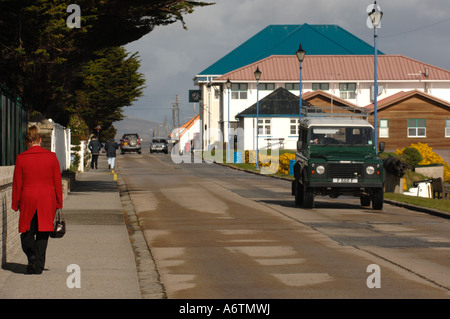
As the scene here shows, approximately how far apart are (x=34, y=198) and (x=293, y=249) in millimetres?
4812

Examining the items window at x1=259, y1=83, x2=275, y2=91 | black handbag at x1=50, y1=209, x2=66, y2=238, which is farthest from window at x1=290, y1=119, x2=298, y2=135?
black handbag at x1=50, y1=209, x2=66, y2=238

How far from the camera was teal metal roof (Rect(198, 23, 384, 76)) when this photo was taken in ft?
344

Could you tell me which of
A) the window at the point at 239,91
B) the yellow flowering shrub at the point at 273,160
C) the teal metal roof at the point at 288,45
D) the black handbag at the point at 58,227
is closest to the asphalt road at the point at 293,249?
the black handbag at the point at 58,227

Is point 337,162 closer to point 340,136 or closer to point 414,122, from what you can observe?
point 340,136

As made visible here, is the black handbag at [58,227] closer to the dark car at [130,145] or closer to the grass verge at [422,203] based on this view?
the grass verge at [422,203]

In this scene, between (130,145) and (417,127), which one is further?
(130,145)

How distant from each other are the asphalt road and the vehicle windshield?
5.96ft

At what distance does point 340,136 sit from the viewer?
22984 mm

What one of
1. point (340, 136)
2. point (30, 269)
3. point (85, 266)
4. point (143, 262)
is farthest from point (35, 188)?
point (340, 136)

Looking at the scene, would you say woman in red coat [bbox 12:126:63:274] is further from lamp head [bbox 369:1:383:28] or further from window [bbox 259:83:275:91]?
window [bbox 259:83:275:91]

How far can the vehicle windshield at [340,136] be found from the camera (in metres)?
22.9

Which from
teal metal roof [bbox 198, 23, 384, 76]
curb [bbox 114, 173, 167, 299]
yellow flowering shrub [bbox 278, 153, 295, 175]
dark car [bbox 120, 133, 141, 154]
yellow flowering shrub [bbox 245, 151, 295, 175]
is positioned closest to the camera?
curb [bbox 114, 173, 167, 299]

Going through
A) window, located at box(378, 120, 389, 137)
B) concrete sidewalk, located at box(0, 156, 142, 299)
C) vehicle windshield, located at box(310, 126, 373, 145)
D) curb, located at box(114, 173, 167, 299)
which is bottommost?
curb, located at box(114, 173, 167, 299)
